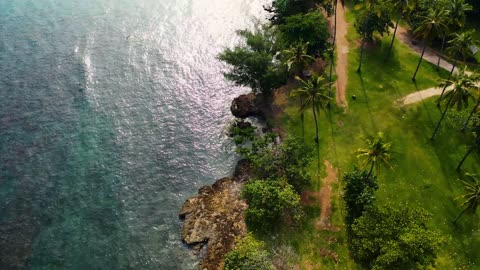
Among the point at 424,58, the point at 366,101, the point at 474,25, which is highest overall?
the point at 474,25

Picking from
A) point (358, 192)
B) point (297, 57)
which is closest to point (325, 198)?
point (358, 192)

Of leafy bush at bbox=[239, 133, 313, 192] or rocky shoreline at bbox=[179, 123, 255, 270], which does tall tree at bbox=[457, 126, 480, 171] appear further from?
rocky shoreline at bbox=[179, 123, 255, 270]

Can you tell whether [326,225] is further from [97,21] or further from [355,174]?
[97,21]

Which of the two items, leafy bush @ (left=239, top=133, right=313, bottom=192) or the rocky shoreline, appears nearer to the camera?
the rocky shoreline

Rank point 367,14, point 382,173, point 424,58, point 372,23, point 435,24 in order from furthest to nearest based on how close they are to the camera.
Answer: point 424,58 < point 372,23 < point 367,14 < point 435,24 < point 382,173

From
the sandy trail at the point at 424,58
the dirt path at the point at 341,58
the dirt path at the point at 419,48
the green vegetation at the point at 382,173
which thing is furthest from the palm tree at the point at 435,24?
the dirt path at the point at 341,58

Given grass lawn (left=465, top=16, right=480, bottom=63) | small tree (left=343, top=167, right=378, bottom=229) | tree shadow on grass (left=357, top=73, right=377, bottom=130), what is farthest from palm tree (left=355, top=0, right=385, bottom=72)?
small tree (left=343, top=167, right=378, bottom=229)

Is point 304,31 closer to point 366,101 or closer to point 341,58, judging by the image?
point 341,58
